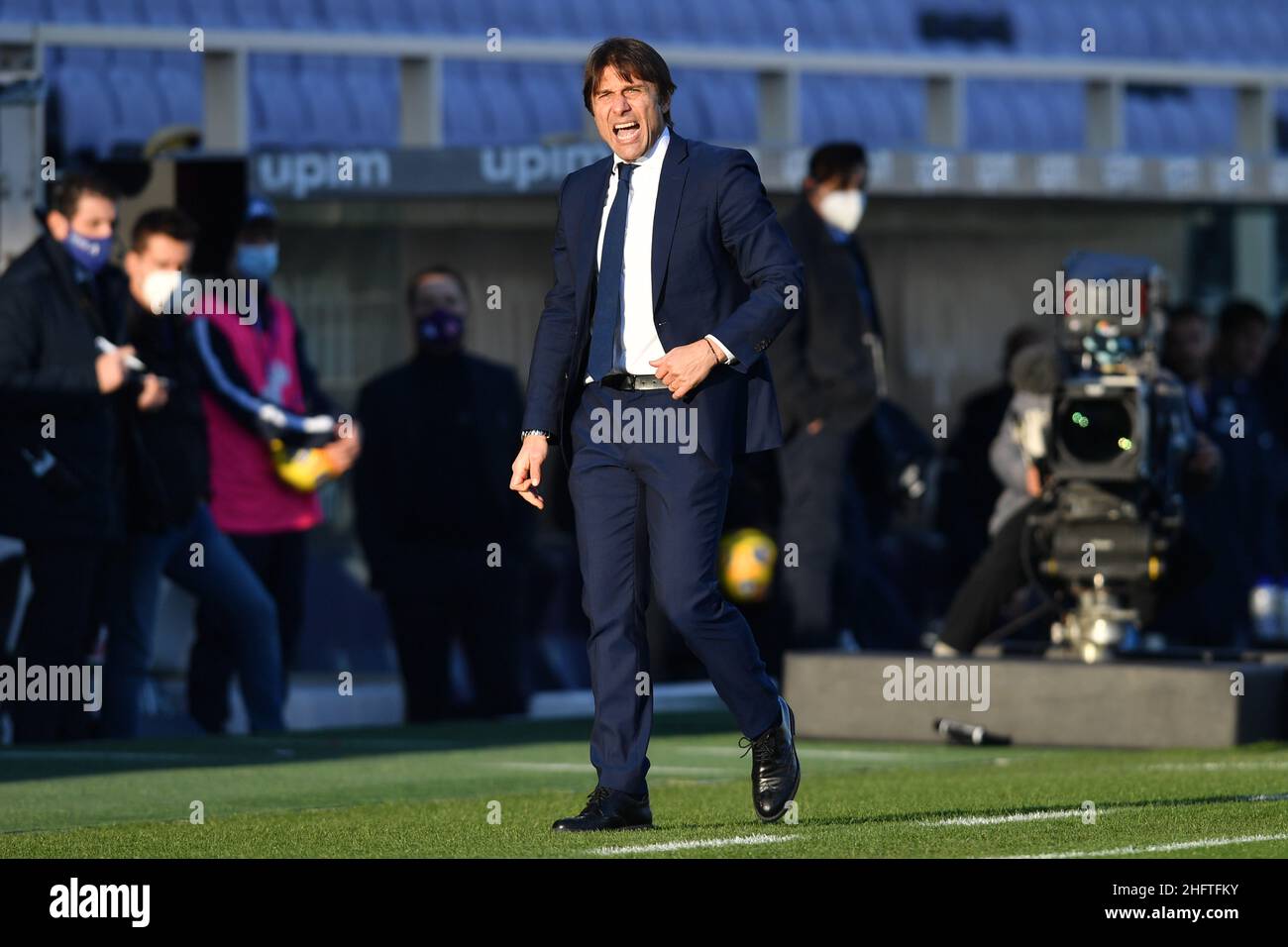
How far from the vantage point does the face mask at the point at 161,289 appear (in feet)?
36.3

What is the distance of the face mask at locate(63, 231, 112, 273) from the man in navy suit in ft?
12.6

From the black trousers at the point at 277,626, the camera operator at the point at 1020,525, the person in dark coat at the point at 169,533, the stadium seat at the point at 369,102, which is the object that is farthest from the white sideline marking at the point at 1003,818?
the stadium seat at the point at 369,102

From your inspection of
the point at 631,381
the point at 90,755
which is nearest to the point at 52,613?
the point at 90,755

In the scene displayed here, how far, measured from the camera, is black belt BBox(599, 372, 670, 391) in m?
7.04

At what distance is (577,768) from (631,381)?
9.31 ft

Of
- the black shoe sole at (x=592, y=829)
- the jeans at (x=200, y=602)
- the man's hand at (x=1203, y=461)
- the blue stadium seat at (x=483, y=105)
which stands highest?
the blue stadium seat at (x=483, y=105)

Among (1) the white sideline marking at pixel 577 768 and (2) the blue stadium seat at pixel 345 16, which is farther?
(2) the blue stadium seat at pixel 345 16

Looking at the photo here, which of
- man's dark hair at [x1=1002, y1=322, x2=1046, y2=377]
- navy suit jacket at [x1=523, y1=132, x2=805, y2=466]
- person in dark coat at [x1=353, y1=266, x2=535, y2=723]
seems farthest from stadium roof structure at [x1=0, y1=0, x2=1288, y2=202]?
navy suit jacket at [x1=523, y1=132, x2=805, y2=466]

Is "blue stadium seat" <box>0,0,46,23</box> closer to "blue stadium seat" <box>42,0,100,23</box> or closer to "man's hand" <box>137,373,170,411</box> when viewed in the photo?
"blue stadium seat" <box>42,0,100,23</box>

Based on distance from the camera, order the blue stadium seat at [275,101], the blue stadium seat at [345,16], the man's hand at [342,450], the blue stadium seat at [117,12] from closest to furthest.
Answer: the man's hand at [342,450] < the blue stadium seat at [275,101] < the blue stadium seat at [117,12] < the blue stadium seat at [345,16]

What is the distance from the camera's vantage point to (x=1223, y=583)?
15.0m

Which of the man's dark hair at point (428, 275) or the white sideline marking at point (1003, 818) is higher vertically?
the man's dark hair at point (428, 275)

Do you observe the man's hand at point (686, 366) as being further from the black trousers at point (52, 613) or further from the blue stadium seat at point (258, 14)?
the blue stadium seat at point (258, 14)
